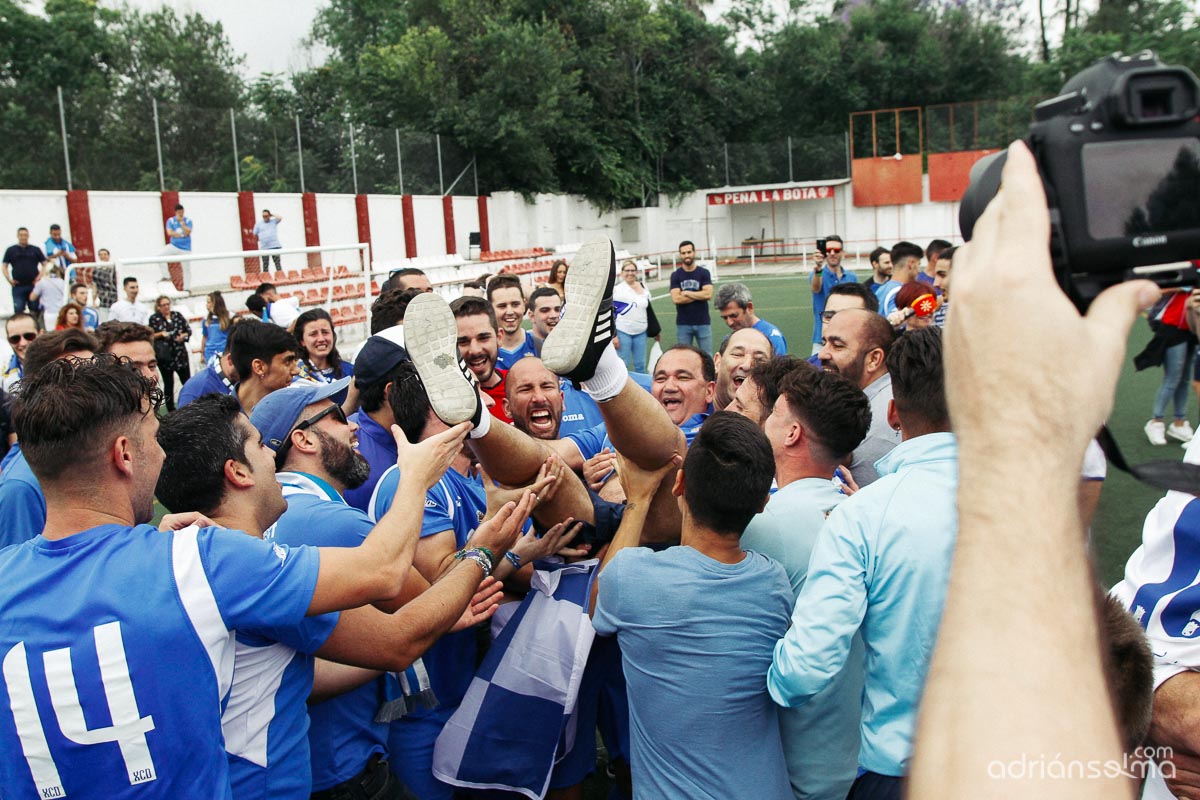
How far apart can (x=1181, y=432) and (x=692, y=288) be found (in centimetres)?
626

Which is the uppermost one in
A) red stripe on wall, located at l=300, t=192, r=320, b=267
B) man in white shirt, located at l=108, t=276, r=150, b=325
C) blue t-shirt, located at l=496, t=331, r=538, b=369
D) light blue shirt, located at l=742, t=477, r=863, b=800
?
red stripe on wall, located at l=300, t=192, r=320, b=267

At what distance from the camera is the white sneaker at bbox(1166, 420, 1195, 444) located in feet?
27.9

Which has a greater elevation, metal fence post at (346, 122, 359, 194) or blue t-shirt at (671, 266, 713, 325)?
metal fence post at (346, 122, 359, 194)

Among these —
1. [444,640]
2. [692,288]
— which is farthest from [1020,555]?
[692,288]

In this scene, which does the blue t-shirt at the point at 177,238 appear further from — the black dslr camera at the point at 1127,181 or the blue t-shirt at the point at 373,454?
the black dslr camera at the point at 1127,181

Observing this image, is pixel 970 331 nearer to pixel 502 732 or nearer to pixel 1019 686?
pixel 1019 686

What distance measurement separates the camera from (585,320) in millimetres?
3307

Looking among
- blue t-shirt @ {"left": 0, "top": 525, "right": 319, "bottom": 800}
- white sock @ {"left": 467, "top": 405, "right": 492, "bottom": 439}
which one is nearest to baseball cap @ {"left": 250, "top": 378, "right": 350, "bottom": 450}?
white sock @ {"left": 467, "top": 405, "right": 492, "bottom": 439}

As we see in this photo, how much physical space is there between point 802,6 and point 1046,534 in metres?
58.8

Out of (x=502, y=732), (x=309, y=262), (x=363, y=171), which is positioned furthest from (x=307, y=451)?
(x=363, y=171)

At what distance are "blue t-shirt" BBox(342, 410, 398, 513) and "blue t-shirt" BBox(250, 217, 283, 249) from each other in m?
21.9

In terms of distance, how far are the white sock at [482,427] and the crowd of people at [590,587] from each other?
0.01 m

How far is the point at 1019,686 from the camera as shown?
768 mm

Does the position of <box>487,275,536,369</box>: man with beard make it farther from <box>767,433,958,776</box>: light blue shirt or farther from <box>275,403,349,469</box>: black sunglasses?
<box>767,433,958,776</box>: light blue shirt
